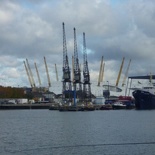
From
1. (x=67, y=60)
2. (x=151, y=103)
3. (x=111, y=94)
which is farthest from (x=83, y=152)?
(x=111, y=94)

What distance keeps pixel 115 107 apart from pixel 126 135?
10830cm

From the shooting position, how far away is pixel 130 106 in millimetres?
158750

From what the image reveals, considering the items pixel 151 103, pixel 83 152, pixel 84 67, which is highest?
pixel 84 67

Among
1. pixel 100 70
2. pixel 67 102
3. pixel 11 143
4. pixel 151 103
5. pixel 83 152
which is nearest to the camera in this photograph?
pixel 83 152

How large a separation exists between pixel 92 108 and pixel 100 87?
5525 centimetres

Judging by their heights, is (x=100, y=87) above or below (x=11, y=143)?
above

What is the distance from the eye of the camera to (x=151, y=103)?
136 meters

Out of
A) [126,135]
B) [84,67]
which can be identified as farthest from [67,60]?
[126,135]

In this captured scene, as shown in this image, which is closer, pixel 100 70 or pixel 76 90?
pixel 76 90

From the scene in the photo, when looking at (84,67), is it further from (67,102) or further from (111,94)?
(111,94)

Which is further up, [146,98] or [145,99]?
[146,98]

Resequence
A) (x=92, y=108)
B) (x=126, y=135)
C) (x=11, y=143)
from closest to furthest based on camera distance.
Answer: (x=11, y=143) < (x=126, y=135) < (x=92, y=108)

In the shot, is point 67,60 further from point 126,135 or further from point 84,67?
point 126,135

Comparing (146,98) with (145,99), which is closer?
(146,98)
